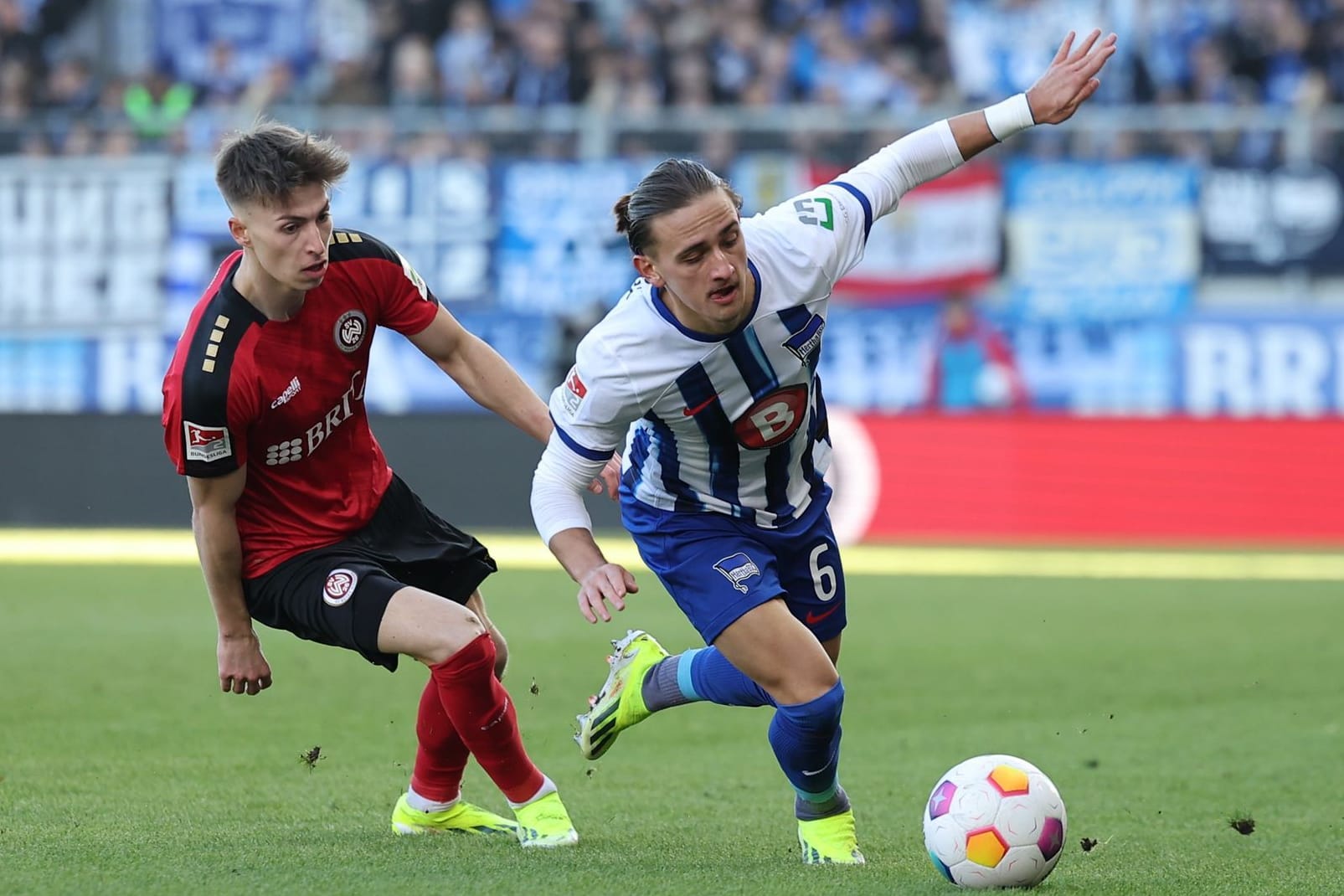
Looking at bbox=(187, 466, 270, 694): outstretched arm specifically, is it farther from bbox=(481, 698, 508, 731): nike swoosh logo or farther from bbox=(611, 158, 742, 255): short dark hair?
bbox=(611, 158, 742, 255): short dark hair

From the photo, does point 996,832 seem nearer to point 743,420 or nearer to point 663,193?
point 743,420

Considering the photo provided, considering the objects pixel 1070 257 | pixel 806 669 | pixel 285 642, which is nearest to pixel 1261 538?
pixel 1070 257

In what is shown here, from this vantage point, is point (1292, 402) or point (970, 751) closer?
point (970, 751)

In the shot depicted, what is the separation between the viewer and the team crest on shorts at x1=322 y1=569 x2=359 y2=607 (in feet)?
16.6

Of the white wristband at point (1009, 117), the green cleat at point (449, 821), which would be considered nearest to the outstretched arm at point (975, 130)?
the white wristband at point (1009, 117)

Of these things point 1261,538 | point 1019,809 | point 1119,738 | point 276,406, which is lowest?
point 1261,538

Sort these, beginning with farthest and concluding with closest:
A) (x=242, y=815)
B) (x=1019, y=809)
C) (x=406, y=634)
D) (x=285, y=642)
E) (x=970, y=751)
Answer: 1. (x=285, y=642)
2. (x=970, y=751)
3. (x=242, y=815)
4. (x=406, y=634)
5. (x=1019, y=809)

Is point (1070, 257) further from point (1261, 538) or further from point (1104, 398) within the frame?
point (1261, 538)

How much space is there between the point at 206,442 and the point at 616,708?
1711 millimetres

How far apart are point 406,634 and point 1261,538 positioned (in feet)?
39.3

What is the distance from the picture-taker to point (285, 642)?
34.1ft

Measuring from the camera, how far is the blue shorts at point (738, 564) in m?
5.09

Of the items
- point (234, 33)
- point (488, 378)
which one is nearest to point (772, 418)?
point (488, 378)

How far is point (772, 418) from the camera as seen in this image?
5.13m
